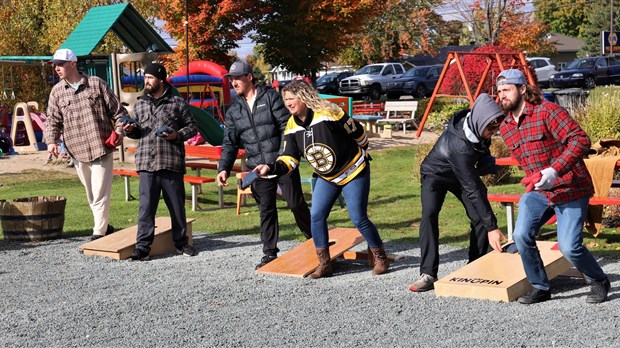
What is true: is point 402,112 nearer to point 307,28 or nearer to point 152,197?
point 307,28

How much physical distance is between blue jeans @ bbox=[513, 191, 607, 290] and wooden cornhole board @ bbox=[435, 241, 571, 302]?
1.00ft

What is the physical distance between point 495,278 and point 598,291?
0.78 metres

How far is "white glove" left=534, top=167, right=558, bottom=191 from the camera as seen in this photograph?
5.79 m

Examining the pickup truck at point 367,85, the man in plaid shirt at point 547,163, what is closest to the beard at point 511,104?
the man in plaid shirt at point 547,163

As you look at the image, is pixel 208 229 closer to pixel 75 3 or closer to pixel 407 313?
pixel 407 313

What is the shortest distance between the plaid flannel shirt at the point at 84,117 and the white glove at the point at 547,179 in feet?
Result: 16.6

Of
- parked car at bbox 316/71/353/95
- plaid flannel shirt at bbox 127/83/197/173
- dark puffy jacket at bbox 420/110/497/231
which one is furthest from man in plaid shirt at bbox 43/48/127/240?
parked car at bbox 316/71/353/95

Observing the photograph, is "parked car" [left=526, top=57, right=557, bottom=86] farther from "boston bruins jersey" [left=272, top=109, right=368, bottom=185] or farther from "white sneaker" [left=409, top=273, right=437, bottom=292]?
"white sneaker" [left=409, top=273, right=437, bottom=292]

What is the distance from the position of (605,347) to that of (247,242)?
17.0ft

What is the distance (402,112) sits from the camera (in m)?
29.5

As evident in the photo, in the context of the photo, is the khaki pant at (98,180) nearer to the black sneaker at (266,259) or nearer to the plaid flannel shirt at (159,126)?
the plaid flannel shirt at (159,126)

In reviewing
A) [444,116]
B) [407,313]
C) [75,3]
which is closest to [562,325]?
[407,313]

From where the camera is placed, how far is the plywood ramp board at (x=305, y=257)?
7.85 metres

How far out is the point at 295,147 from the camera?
24.6 feet
